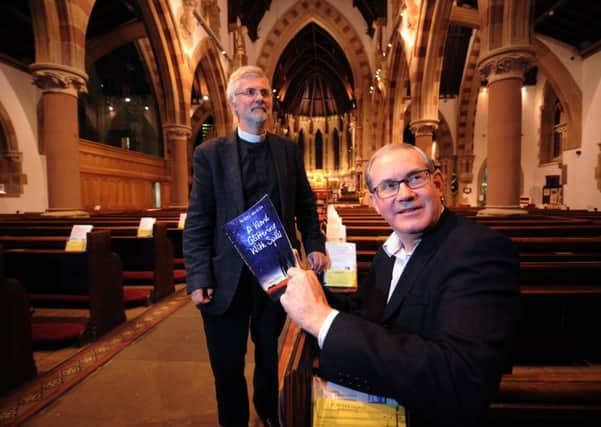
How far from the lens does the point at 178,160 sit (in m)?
9.93

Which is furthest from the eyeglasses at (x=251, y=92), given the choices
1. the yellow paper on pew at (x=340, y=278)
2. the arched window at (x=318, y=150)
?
the arched window at (x=318, y=150)

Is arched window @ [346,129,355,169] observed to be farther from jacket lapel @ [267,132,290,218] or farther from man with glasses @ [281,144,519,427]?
man with glasses @ [281,144,519,427]

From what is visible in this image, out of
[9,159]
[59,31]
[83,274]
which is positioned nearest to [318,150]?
[9,159]

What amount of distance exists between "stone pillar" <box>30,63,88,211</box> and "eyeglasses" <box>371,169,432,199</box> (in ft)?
20.3

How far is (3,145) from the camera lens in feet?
28.7

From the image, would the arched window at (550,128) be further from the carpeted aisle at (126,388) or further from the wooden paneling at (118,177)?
the wooden paneling at (118,177)

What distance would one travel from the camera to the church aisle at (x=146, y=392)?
74.7 inches

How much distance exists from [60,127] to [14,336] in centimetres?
444

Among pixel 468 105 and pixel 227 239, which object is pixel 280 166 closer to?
pixel 227 239

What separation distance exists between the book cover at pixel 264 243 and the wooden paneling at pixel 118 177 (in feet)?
37.4

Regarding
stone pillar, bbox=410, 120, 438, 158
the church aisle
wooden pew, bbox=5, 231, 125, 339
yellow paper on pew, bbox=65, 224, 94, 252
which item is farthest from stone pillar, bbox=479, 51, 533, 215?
yellow paper on pew, bbox=65, 224, 94, 252

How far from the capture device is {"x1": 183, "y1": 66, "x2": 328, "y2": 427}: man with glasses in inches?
57.7

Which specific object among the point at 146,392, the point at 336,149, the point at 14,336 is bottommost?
the point at 146,392

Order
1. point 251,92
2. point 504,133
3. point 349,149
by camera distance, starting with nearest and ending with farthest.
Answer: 1. point 251,92
2. point 504,133
3. point 349,149
